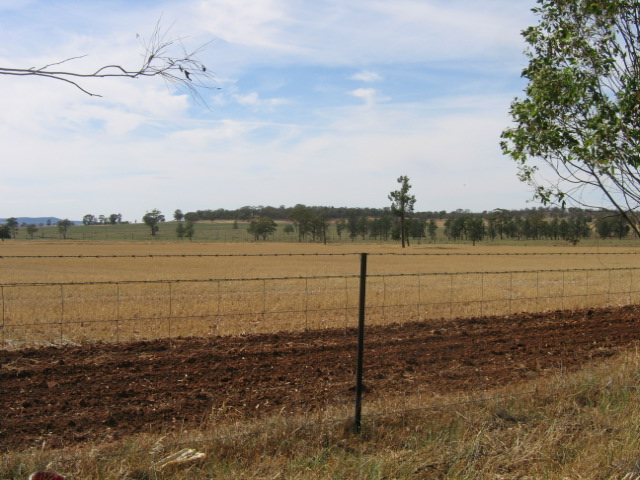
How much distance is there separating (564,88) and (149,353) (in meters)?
8.03

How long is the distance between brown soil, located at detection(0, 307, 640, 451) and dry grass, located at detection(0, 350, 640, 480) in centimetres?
91

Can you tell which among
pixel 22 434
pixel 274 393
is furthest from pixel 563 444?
pixel 22 434

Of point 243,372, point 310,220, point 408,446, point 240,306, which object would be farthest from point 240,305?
point 310,220

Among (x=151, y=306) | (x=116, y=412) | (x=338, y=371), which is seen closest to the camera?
(x=116, y=412)

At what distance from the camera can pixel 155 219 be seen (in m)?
177

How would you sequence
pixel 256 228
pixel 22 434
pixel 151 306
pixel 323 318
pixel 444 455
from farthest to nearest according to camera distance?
pixel 256 228 → pixel 151 306 → pixel 323 318 → pixel 22 434 → pixel 444 455

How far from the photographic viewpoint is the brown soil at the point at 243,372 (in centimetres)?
694

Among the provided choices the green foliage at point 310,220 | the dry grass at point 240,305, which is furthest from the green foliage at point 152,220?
the dry grass at point 240,305

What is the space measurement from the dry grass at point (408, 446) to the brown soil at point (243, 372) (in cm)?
91

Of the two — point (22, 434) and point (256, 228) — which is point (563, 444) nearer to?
point (22, 434)

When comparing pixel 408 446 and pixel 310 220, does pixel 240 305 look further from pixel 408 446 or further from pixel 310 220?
pixel 310 220

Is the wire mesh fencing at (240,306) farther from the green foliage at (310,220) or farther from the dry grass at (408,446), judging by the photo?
the green foliage at (310,220)

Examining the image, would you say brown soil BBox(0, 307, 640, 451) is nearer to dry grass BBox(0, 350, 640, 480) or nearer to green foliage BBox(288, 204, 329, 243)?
dry grass BBox(0, 350, 640, 480)

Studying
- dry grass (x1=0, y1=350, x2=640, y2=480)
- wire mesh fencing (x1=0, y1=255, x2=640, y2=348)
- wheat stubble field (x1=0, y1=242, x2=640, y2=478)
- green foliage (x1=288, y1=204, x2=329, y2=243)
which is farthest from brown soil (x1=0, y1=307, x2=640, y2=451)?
green foliage (x1=288, y1=204, x2=329, y2=243)
